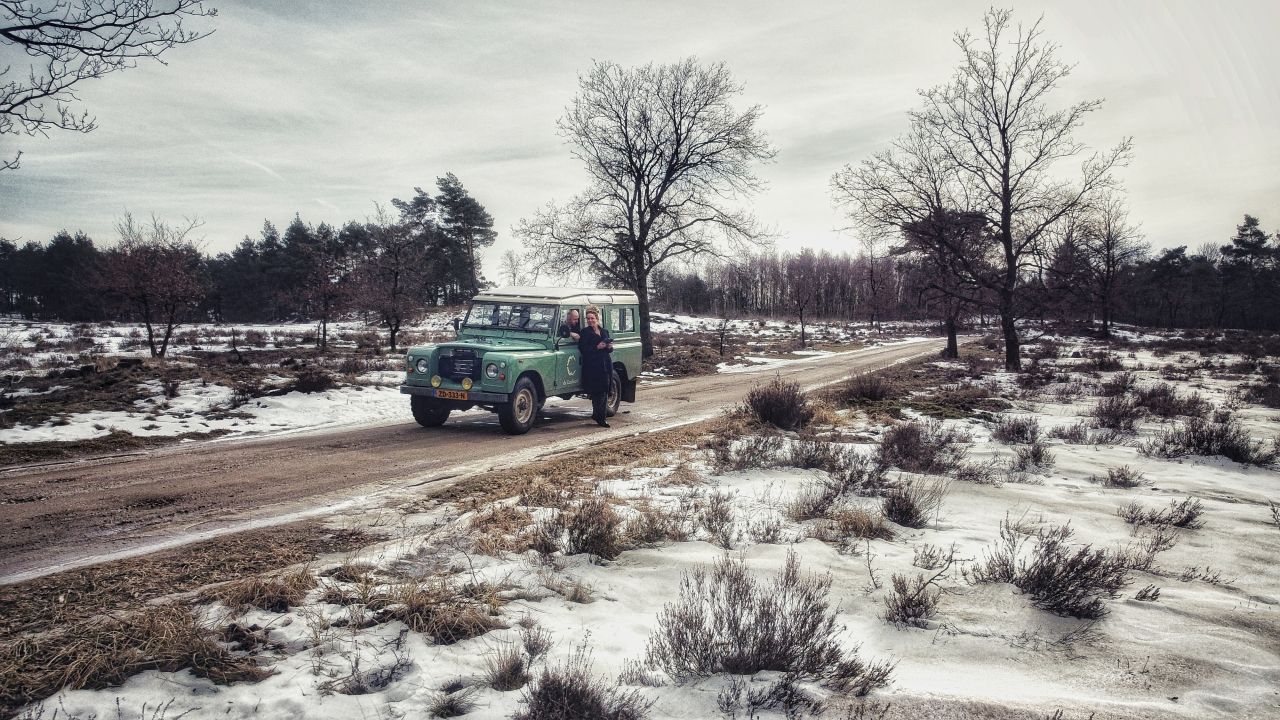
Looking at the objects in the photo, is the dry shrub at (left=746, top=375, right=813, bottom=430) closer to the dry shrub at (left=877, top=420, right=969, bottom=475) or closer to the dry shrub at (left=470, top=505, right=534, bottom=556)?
the dry shrub at (left=877, top=420, right=969, bottom=475)

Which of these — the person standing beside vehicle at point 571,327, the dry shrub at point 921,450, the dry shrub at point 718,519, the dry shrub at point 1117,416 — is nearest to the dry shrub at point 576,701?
the dry shrub at point 718,519

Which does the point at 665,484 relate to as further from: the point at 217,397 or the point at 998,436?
the point at 217,397

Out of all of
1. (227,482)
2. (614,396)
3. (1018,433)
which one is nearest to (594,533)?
(227,482)

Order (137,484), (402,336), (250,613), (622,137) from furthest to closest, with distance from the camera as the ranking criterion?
(402,336), (622,137), (137,484), (250,613)

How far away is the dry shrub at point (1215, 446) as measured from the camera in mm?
7270

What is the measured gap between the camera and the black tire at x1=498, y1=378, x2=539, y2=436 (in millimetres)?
8875

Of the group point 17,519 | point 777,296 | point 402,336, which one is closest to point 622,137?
point 402,336

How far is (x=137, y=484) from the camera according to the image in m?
6.06

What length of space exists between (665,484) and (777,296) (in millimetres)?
103614

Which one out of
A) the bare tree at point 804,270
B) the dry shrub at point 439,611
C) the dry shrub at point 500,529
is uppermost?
the bare tree at point 804,270

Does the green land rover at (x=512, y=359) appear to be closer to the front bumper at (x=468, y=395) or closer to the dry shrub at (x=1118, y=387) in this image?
the front bumper at (x=468, y=395)

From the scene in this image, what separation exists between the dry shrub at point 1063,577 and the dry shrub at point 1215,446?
5.41 m

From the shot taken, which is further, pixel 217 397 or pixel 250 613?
pixel 217 397

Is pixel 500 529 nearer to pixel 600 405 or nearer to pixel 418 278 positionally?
pixel 600 405
